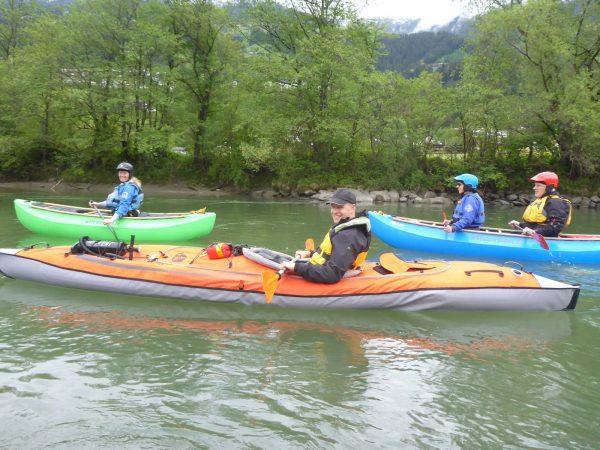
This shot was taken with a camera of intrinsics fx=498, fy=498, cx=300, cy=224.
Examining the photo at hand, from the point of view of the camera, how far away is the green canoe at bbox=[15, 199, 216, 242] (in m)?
9.70

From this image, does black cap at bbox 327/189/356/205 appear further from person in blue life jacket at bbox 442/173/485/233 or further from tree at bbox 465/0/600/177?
tree at bbox 465/0/600/177

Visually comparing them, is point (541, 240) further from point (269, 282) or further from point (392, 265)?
point (269, 282)

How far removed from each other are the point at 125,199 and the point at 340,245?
5.50 metres

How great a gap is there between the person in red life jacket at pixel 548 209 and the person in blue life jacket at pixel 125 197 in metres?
7.22

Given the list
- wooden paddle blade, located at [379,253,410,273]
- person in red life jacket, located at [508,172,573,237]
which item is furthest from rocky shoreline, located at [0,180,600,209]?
wooden paddle blade, located at [379,253,410,273]

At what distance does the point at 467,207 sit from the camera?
911 centimetres

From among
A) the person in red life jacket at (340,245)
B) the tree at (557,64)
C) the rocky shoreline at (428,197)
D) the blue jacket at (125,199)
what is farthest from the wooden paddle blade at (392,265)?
the tree at (557,64)

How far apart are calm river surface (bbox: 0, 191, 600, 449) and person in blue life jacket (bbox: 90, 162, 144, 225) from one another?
286cm

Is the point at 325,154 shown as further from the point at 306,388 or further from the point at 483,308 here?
the point at 306,388

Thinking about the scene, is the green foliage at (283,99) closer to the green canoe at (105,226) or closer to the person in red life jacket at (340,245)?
the green canoe at (105,226)

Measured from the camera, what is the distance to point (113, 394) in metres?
4.00

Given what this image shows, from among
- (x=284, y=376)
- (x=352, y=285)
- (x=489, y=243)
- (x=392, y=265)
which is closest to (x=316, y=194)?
(x=489, y=243)

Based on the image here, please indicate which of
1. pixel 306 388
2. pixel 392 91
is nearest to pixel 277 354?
pixel 306 388

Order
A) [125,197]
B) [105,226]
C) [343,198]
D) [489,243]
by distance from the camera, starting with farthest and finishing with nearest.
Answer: [105,226] → [125,197] → [489,243] → [343,198]
